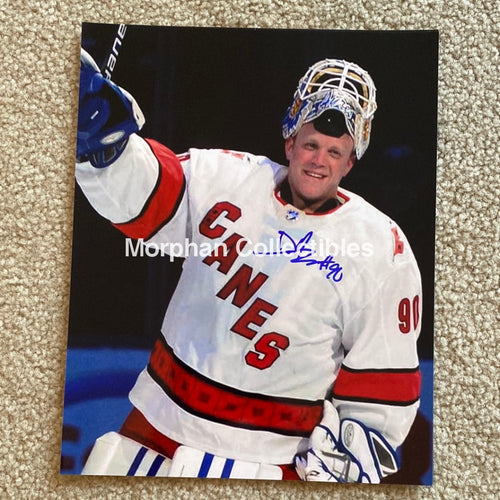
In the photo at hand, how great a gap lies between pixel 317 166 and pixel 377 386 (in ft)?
0.71

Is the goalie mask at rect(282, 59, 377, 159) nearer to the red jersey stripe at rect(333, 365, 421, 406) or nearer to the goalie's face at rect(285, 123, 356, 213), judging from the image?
the goalie's face at rect(285, 123, 356, 213)

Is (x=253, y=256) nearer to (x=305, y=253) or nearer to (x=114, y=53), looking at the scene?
(x=305, y=253)

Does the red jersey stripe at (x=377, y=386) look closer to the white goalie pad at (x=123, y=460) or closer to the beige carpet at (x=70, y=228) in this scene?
the beige carpet at (x=70, y=228)

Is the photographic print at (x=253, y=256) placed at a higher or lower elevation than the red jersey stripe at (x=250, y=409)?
higher

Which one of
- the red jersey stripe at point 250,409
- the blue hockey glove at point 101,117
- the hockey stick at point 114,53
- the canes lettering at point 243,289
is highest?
the hockey stick at point 114,53

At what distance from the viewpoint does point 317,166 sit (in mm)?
484

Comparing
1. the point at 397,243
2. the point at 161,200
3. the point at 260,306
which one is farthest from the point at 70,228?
A: the point at 397,243

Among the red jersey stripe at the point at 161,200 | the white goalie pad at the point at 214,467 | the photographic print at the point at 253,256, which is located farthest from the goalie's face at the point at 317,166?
the white goalie pad at the point at 214,467

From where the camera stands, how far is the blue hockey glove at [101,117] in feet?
1.59

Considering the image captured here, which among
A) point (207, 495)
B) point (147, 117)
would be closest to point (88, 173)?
point (147, 117)

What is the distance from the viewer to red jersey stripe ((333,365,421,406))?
0.47 meters

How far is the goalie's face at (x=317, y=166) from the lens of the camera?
0.48 metres

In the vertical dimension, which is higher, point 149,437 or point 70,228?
point 70,228

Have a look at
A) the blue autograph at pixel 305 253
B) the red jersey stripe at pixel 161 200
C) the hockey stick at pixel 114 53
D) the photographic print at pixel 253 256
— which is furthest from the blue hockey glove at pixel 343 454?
the hockey stick at pixel 114 53
